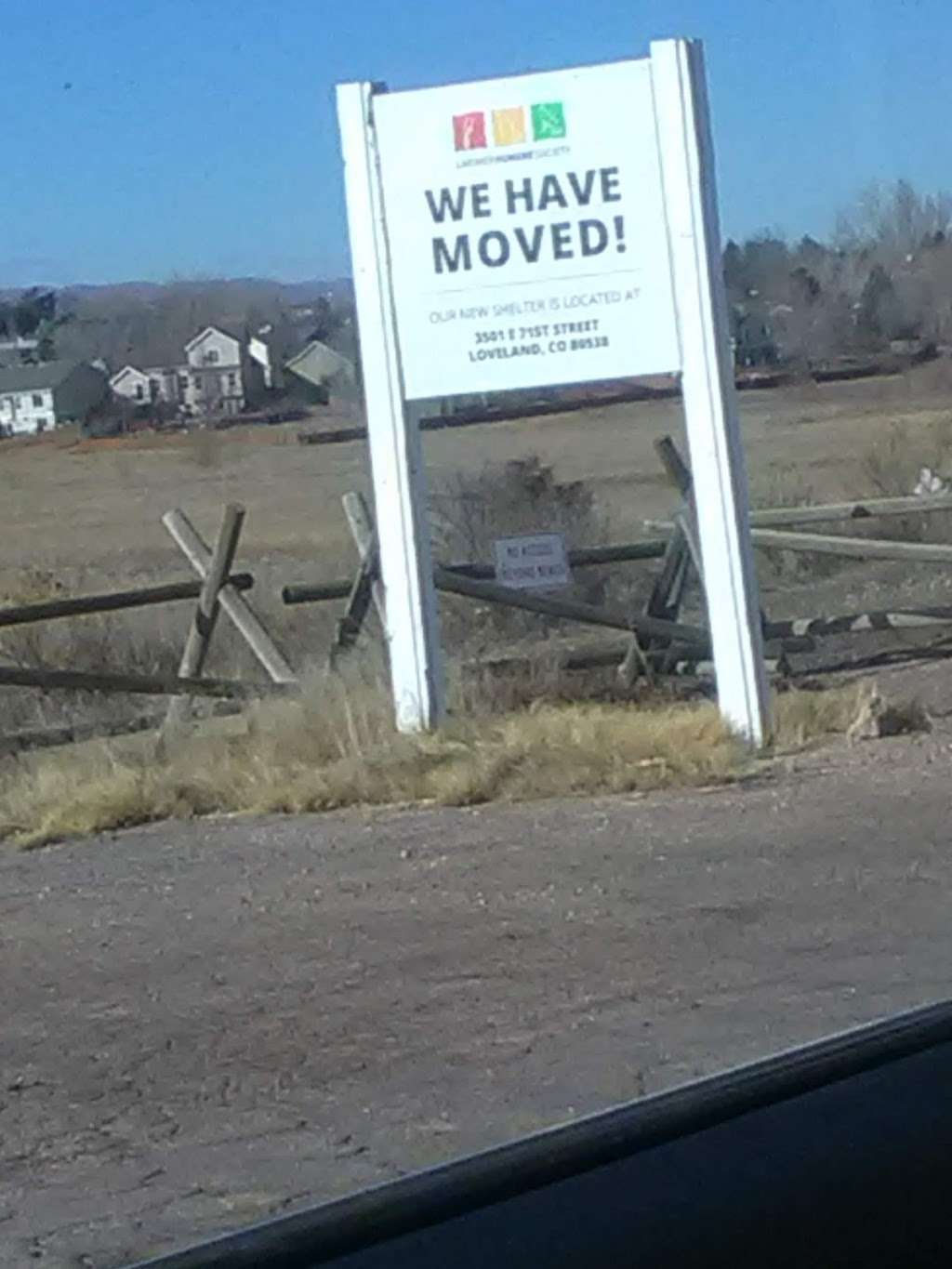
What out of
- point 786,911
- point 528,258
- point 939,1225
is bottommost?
point 786,911

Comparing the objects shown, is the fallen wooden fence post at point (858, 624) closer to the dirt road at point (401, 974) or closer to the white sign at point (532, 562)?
the white sign at point (532, 562)

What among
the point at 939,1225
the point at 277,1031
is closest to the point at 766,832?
the point at 277,1031

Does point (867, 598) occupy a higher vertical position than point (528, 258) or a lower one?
lower

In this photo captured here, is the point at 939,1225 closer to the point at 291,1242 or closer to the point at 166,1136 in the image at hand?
the point at 291,1242

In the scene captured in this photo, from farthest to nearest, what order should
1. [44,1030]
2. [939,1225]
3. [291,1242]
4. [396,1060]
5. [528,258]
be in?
1. [528,258]
2. [44,1030]
3. [396,1060]
4. [939,1225]
5. [291,1242]

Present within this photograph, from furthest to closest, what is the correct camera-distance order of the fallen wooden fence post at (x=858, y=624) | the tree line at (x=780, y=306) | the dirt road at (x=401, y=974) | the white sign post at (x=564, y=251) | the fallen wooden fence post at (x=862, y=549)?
the tree line at (x=780, y=306)
the fallen wooden fence post at (x=862, y=549)
the fallen wooden fence post at (x=858, y=624)
the white sign post at (x=564, y=251)
the dirt road at (x=401, y=974)

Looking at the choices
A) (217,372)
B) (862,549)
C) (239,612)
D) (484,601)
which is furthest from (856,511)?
(217,372)

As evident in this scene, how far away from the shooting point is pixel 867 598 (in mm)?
19938

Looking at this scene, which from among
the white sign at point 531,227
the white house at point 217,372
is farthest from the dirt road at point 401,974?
the white house at point 217,372

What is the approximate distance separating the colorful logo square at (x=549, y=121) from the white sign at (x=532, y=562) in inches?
97.1

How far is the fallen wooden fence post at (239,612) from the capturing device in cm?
1471

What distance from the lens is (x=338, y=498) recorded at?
35.8 m

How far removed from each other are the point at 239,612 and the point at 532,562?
189 cm

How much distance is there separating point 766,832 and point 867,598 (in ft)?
32.2
